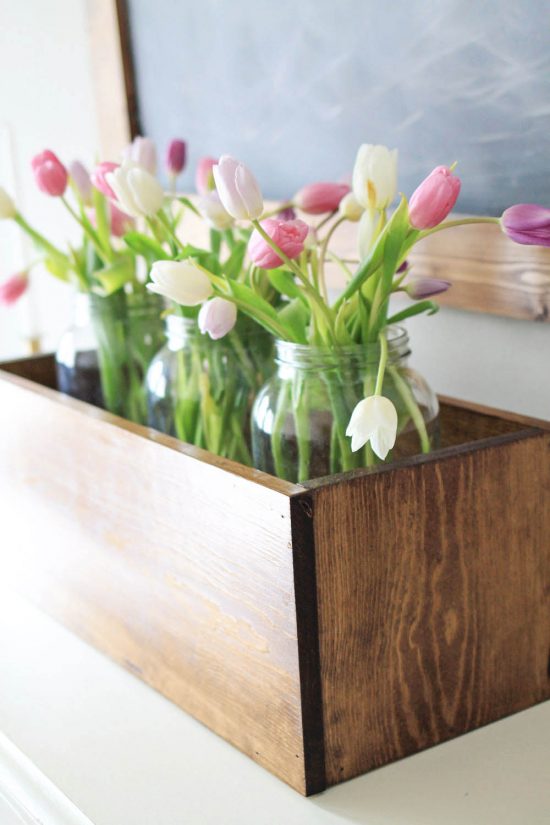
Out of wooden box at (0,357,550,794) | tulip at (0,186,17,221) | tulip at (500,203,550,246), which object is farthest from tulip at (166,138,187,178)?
tulip at (500,203,550,246)

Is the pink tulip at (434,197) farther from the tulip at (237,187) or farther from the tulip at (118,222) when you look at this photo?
the tulip at (118,222)

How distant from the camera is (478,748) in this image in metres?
0.66

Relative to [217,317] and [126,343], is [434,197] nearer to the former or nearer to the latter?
[217,317]

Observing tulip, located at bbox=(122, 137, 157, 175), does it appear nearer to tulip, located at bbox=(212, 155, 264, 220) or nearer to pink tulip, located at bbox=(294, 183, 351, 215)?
pink tulip, located at bbox=(294, 183, 351, 215)

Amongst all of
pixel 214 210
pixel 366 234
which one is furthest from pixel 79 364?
pixel 366 234

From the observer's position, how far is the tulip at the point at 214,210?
776 mm

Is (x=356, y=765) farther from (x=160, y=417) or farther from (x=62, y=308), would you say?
(x=62, y=308)

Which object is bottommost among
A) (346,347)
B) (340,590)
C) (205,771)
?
(205,771)

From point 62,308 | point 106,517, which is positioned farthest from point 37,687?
point 62,308

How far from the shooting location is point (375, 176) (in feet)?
2.12

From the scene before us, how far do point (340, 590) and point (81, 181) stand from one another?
499 millimetres

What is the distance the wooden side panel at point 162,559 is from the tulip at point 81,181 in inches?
6.7

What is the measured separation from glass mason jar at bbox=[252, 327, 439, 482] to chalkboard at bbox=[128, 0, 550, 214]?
0.54 ft

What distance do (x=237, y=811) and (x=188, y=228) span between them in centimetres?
66
